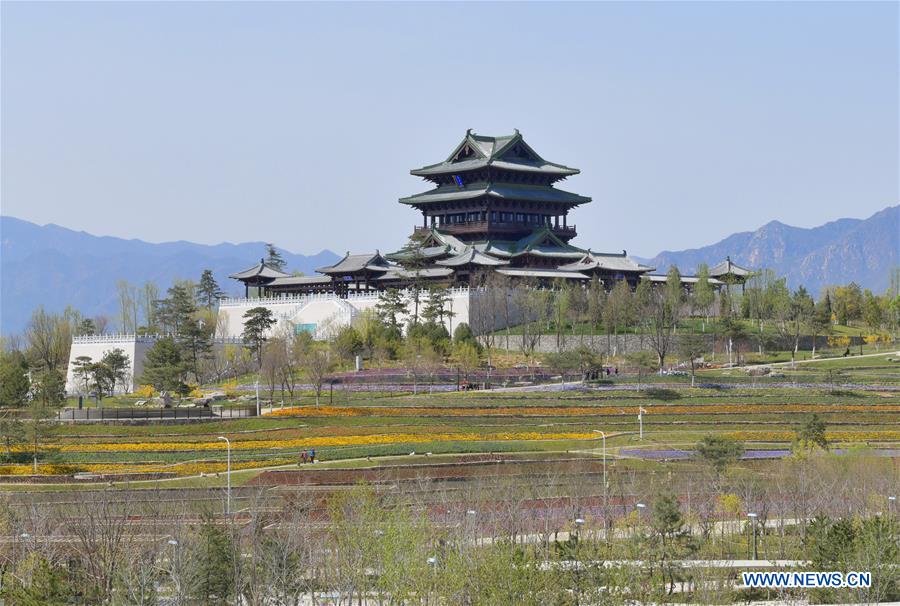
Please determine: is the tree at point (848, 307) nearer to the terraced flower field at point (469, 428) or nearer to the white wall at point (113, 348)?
the terraced flower field at point (469, 428)

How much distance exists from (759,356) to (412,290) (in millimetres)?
24216

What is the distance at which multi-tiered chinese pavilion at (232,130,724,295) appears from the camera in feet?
333

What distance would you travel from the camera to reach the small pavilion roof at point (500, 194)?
11012cm

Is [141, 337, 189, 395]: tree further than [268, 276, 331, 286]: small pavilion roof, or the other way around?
[268, 276, 331, 286]: small pavilion roof

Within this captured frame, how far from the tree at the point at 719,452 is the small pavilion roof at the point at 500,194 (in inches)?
2317

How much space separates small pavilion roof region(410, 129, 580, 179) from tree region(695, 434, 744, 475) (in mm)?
61467

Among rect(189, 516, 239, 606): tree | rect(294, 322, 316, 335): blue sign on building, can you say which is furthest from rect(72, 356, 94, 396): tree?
rect(189, 516, 239, 606): tree

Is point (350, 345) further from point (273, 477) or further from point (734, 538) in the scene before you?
point (734, 538)

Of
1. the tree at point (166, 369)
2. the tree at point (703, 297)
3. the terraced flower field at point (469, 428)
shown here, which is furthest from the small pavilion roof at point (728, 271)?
the tree at point (166, 369)

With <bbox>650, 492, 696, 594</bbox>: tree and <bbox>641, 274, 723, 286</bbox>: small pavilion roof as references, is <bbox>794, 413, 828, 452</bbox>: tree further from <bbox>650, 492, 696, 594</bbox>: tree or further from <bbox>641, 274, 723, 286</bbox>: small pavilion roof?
<bbox>641, 274, 723, 286</bbox>: small pavilion roof

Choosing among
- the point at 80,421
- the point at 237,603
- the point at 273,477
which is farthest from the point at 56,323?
the point at 237,603

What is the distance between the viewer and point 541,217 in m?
114

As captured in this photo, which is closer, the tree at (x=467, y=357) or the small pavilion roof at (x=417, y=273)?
the tree at (x=467, y=357)

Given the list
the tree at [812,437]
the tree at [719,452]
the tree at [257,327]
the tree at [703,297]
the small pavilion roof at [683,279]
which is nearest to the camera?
the tree at [719,452]
